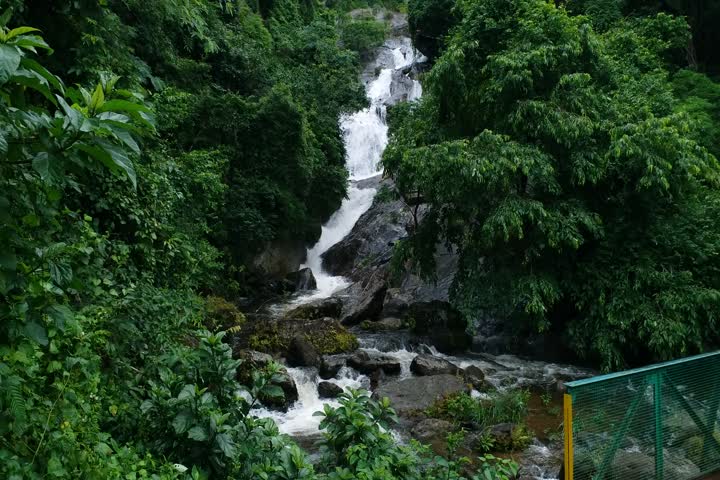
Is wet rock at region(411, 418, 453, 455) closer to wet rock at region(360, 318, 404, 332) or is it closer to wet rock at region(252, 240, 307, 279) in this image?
wet rock at region(360, 318, 404, 332)

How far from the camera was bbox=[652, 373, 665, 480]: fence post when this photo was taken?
5086 mm

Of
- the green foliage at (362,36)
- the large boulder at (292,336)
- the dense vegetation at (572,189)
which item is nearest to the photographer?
the dense vegetation at (572,189)

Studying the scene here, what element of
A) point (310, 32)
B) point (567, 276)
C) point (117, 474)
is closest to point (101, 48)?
point (117, 474)

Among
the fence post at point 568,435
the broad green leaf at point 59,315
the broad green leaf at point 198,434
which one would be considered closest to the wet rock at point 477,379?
the fence post at point 568,435

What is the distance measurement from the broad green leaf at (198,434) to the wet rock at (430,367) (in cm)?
814

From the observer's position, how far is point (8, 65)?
167cm

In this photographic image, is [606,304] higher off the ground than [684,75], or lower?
lower

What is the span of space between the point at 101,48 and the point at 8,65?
6380mm

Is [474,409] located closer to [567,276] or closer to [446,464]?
[567,276]

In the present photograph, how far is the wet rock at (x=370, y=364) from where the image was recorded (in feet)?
35.9

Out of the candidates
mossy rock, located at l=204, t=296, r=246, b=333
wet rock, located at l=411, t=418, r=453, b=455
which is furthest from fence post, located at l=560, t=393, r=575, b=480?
mossy rock, located at l=204, t=296, r=246, b=333

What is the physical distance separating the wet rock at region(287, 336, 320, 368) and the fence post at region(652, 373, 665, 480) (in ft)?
22.5

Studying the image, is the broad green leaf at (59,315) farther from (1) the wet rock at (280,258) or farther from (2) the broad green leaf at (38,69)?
(1) the wet rock at (280,258)

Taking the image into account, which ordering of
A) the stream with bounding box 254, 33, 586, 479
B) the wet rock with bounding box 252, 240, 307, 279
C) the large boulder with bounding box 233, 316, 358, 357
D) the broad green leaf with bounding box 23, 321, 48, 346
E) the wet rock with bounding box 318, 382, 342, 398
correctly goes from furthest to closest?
the wet rock with bounding box 252, 240, 307, 279 < the large boulder with bounding box 233, 316, 358, 357 < the wet rock with bounding box 318, 382, 342, 398 < the stream with bounding box 254, 33, 586, 479 < the broad green leaf with bounding box 23, 321, 48, 346
